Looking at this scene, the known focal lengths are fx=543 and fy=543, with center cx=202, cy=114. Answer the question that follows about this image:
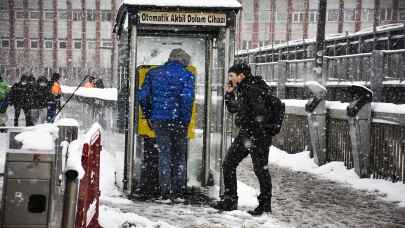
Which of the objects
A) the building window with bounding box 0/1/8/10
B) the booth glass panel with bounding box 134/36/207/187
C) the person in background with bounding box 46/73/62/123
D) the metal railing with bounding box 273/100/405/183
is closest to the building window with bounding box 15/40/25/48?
the building window with bounding box 0/1/8/10

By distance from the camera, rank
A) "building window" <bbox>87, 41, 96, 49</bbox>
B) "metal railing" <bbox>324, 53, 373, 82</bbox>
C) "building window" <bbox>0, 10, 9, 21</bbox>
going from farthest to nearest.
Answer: "building window" <bbox>87, 41, 96, 49</bbox>
"building window" <bbox>0, 10, 9, 21</bbox>
"metal railing" <bbox>324, 53, 373, 82</bbox>

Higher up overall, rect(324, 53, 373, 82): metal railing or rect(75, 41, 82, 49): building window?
rect(75, 41, 82, 49): building window

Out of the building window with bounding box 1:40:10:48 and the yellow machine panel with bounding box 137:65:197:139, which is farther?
Answer: the building window with bounding box 1:40:10:48

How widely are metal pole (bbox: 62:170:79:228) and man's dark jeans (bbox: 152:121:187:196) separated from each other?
326 cm

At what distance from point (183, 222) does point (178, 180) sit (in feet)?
4.53

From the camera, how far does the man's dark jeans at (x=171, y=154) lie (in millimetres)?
7164

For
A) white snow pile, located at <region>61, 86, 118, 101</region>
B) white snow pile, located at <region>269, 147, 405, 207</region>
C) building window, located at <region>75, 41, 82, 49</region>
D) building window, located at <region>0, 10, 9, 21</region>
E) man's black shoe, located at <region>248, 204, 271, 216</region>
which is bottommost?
white snow pile, located at <region>269, 147, 405, 207</region>

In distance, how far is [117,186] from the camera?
7.93 meters

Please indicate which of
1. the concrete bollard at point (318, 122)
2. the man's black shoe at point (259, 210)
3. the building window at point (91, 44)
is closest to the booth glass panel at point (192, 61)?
the man's black shoe at point (259, 210)

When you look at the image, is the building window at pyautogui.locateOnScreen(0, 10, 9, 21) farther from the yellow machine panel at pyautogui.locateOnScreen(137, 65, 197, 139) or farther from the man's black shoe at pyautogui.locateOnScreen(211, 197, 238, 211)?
the man's black shoe at pyautogui.locateOnScreen(211, 197, 238, 211)

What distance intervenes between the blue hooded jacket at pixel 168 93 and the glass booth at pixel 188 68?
218mm

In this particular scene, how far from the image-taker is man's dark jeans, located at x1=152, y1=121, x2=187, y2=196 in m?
7.16

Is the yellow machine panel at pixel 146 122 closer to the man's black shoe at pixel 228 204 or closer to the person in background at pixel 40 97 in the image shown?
the man's black shoe at pixel 228 204

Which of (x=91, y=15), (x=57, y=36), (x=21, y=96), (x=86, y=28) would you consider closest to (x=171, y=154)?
(x=21, y=96)
